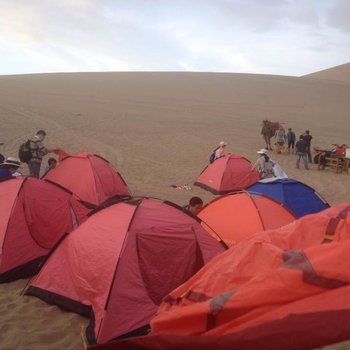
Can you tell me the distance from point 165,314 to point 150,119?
28.1 m

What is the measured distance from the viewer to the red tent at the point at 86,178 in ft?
34.2

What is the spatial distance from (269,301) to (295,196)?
684cm

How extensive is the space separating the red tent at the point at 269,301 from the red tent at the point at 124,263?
1.98 meters

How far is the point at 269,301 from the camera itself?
277 cm

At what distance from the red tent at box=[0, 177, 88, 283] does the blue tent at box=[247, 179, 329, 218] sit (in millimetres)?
4161

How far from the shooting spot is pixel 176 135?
25609 millimetres

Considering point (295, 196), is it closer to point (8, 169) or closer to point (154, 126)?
point (8, 169)

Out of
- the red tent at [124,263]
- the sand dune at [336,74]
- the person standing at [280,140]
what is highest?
the sand dune at [336,74]

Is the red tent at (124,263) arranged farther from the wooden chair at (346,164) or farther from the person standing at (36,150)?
the wooden chair at (346,164)

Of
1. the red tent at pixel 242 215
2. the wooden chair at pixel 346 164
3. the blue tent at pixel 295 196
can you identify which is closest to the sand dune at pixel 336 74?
the wooden chair at pixel 346 164

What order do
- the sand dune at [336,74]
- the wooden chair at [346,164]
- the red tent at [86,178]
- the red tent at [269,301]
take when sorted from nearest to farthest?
1. the red tent at [269,301]
2. the red tent at [86,178]
3. the wooden chair at [346,164]
4. the sand dune at [336,74]

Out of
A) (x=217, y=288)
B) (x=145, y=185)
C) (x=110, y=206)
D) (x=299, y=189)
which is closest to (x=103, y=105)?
(x=145, y=185)

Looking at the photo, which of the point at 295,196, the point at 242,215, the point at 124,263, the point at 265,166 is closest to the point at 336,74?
the point at 265,166

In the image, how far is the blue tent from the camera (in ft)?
30.2
